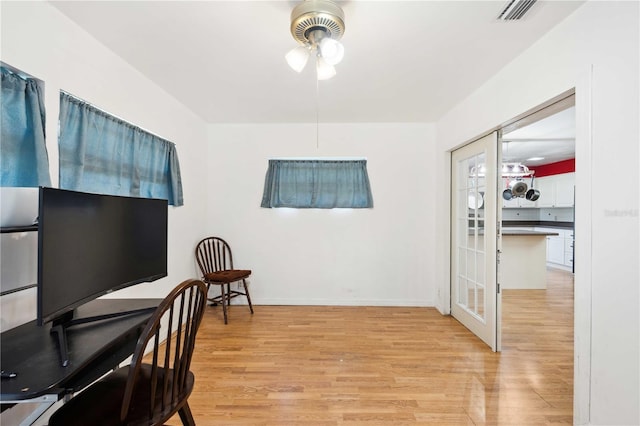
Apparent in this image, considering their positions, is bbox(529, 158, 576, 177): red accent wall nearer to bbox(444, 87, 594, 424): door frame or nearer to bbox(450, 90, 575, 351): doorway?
bbox(450, 90, 575, 351): doorway

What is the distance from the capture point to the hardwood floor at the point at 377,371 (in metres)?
1.68

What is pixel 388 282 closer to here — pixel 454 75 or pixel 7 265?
pixel 454 75

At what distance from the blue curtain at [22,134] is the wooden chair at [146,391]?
3.66ft

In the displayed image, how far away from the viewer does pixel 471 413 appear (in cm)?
168

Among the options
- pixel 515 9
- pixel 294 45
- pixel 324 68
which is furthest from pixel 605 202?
pixel 294 45

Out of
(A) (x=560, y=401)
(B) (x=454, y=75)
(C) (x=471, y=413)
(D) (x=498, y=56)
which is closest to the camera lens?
(C) (x=471, y=413)

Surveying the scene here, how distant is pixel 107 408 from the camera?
1.06m

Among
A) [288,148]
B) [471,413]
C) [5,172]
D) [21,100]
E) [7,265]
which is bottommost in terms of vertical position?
[471,413]

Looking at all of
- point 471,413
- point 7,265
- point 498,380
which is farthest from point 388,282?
point 7,265

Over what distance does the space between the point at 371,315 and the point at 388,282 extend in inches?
21.4

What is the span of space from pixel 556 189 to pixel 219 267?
24.9 feet

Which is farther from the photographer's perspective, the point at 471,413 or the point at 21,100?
the point at 471,413

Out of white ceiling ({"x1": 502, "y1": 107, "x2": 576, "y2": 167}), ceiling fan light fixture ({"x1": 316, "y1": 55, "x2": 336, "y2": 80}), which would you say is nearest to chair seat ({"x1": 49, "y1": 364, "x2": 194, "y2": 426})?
ceiling fan light fixture ({"x1": 316, "y1": 55, "x2": 336, "y2": 80})

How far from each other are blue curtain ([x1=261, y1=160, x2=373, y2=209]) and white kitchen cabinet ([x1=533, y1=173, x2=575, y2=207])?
5448mm
